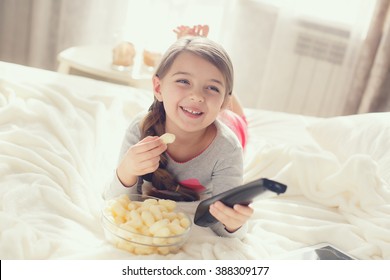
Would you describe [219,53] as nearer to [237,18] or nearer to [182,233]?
[182,233]

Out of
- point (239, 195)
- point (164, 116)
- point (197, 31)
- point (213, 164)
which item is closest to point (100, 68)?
point (197, 31)

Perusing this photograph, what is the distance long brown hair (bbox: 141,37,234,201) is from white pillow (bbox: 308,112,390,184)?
1.68 feet

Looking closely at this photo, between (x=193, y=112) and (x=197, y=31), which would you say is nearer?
(x=193, y=112)

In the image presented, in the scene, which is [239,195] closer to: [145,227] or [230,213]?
[230,213]

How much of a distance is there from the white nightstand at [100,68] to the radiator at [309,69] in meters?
0.69

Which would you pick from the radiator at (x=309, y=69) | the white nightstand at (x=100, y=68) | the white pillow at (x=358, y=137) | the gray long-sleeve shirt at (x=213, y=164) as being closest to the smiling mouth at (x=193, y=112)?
the gray long-sleeve shirt at (x=213, y=164)

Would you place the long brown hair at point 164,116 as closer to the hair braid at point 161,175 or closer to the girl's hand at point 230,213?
the hair braid at point 161,175

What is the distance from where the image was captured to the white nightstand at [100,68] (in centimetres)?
182

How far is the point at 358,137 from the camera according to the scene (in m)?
1.40

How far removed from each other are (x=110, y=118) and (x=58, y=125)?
19 cm

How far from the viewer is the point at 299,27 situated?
224 cm

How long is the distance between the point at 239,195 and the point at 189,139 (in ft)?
1.02

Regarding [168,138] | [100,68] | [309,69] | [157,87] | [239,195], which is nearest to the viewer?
[239,195]

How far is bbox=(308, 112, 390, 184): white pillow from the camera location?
4.26ft
